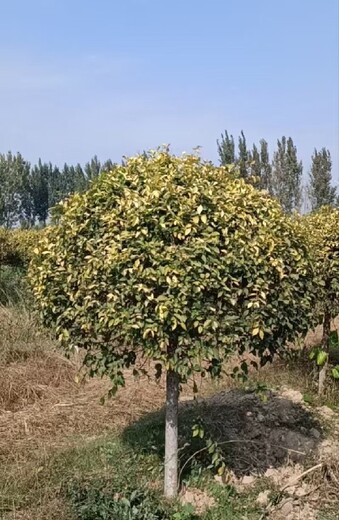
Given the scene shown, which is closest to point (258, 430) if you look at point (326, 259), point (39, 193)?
point (326, 259)

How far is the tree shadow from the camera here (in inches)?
159

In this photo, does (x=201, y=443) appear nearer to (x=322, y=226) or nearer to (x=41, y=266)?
(x=41, y=266)

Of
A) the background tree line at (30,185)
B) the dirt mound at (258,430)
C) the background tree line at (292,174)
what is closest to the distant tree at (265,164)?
the background tree line at (292,174)

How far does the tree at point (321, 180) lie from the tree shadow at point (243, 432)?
2375 centimetres

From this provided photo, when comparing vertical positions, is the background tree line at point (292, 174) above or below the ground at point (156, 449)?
above

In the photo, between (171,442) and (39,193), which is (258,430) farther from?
(39,193)

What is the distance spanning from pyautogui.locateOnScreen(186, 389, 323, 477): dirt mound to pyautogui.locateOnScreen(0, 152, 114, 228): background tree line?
37.1 metres

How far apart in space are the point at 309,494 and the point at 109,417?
203 cm

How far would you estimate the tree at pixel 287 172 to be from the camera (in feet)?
91.2

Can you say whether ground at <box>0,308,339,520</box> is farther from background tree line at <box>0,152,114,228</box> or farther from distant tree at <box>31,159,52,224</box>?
distant tree at <box>31,159,52,224</box>

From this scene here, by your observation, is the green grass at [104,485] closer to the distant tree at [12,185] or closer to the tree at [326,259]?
the tree at [326,259]

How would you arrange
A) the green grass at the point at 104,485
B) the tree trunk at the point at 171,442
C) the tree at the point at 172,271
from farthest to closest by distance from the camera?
the tree trunk at the point at 171,442
the green grass at the point at 104,485
the tree at the point at 172,271

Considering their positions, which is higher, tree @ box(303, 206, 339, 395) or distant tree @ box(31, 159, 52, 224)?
distant tree @ box(31, 159, 52, 224)

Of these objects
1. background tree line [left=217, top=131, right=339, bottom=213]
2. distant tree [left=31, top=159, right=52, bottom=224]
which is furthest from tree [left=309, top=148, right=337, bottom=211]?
distant tree [left=31, top=159, right=52, bottom=224]
